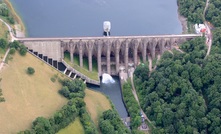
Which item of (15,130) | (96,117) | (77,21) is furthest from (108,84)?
(15,130)

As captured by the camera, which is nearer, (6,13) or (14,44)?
(14,44)

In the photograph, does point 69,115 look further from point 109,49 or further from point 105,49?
point 105,49

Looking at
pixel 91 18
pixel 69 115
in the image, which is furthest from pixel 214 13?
pixel 69 115

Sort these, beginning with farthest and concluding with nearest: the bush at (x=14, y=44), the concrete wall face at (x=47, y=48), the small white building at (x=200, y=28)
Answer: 1. the small white building at (x=200, y=28)
2. the concrete wall face at (x=47, y=48)
3. the bush at (x=14, y=44)

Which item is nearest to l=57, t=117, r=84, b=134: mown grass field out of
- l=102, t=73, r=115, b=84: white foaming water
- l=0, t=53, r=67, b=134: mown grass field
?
l=0, t=53, r=67, b=134: mown grass field

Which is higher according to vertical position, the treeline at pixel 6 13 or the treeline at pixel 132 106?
the treeline at pixel 6 13

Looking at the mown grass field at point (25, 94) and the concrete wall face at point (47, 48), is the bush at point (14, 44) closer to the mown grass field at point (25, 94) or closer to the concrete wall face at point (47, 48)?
the mown grass field at point (25, 94)

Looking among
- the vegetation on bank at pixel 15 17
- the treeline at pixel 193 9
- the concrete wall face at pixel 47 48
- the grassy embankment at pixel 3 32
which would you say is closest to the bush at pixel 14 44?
the grassy embankment at pixel 3 32
